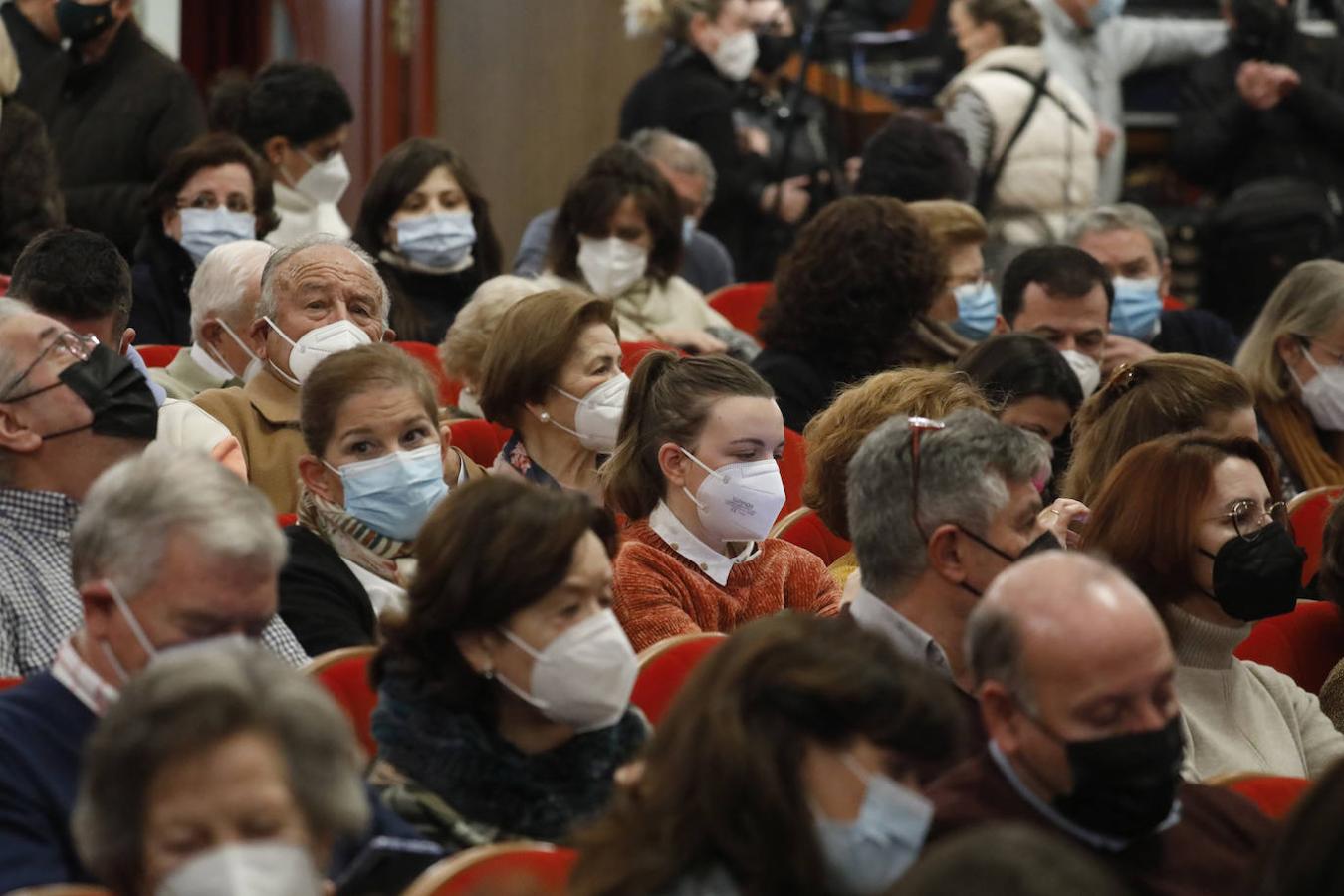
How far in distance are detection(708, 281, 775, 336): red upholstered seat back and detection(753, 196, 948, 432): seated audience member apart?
122 cm

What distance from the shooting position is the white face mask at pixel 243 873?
2.02 meters

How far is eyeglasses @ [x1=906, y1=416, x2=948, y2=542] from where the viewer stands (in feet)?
10.5

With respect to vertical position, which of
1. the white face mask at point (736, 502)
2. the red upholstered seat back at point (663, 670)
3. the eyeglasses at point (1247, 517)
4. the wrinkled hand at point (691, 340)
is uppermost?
the eyeglasses at point (1247, 517)

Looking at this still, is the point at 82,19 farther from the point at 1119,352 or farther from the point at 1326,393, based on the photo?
the point at 1326,393

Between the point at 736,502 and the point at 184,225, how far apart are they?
2237mm

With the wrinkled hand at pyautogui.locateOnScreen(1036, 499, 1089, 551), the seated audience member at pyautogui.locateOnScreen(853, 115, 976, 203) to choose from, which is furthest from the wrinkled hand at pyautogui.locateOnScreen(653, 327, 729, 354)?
the wrinkled hand at pyautogui.locateOnScreen(1036, 499, 1089, 551)

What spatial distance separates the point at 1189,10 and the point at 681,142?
3.19 m

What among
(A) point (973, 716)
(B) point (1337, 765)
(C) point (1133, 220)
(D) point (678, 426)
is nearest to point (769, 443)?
(D) point (678, 426)

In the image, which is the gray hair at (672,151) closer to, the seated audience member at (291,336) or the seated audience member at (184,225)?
the seated audience member at (184,225)

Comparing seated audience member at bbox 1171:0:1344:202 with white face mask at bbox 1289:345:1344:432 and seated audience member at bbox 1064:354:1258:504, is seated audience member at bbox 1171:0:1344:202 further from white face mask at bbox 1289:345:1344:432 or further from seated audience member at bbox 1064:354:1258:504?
seated audience member at bbox 1064:354:1258:504

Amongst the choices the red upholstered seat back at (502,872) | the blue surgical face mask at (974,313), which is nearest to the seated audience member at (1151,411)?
the blue surgical face mask at (974,313)

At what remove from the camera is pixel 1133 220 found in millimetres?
6238

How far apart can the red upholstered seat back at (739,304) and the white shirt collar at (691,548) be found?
279 cm

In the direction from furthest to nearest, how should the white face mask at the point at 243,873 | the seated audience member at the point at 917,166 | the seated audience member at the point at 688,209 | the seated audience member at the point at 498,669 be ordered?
1. the seated audience member at the point at 917,166
2. the seated audience member at the point at 688,209
3. the seated audience member at the point at 498,669
4. the white face mask at the point at 243,873
